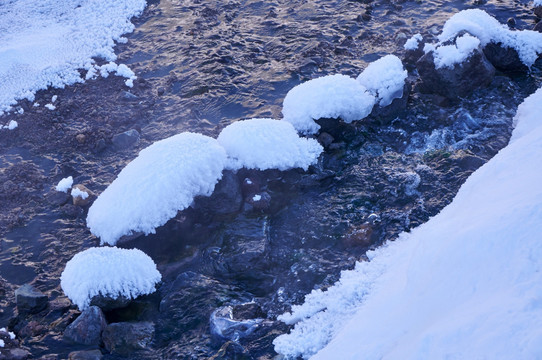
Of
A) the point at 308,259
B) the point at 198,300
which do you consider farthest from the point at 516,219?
the point at 198,300

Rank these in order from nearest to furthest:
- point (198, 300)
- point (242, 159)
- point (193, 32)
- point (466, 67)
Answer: point (198, 300)
point (242, 159)
point (466, 67)
point (193, 32)

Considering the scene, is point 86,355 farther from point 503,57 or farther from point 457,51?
point 503,57

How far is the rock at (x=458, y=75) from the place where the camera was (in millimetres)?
6617

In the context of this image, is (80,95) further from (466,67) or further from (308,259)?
(466,67)

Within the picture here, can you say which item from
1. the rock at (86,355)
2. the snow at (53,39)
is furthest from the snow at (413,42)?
the rock at (86,355)

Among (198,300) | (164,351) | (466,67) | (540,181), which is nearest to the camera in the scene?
(540,181)

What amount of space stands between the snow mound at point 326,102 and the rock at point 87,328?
3.24 metres

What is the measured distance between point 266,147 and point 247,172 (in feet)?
1.22

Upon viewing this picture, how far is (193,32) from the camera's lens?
29.7 ft

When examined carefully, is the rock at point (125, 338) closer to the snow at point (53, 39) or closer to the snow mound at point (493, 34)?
the snow at point (53, 39)

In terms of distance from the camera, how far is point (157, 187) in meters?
5.32

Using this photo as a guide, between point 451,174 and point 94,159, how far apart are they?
458 cm

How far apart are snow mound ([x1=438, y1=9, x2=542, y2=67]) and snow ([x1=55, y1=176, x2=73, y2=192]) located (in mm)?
5389

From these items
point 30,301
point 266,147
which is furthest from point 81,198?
point 266,147
